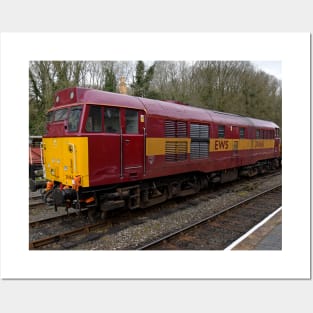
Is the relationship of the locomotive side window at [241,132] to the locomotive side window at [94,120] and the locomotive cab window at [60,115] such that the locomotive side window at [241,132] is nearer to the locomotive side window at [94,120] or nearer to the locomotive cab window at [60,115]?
the locomotive side window at [94,120]

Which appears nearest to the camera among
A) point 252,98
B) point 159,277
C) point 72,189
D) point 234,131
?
point 159,277

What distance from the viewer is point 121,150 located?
24.9 feet

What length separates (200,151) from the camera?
11055 mm

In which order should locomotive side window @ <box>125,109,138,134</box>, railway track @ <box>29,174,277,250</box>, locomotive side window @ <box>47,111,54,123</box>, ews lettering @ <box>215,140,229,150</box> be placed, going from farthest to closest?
ews lettering @ <box>215,140,229,150</box>
locomotive side window @ <box>47,111,54,123</box>
locomotive side window @ <box>125,109,138,134</box>
railway track @ <box>29,174,277,250</box>

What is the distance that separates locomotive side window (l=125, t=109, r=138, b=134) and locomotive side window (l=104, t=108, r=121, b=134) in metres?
0.34

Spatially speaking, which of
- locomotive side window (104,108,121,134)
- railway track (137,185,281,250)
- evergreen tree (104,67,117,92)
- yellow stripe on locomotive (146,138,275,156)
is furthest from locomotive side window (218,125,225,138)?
locomotive side window (104,108,121,134)

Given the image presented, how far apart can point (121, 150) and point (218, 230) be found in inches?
142

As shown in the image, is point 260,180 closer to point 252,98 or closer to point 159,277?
point 252,98

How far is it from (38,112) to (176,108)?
8082mm

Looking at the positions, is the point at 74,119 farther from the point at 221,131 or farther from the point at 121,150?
the point at 221,131

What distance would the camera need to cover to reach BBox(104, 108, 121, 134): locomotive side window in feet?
23.7

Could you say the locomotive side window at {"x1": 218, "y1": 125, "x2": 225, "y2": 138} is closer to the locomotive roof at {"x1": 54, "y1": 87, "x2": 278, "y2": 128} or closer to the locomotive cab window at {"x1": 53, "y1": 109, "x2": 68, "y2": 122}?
the locomotive roof at {"x1": 54, "y1": 87, "x2": 278, "y2": 128}
